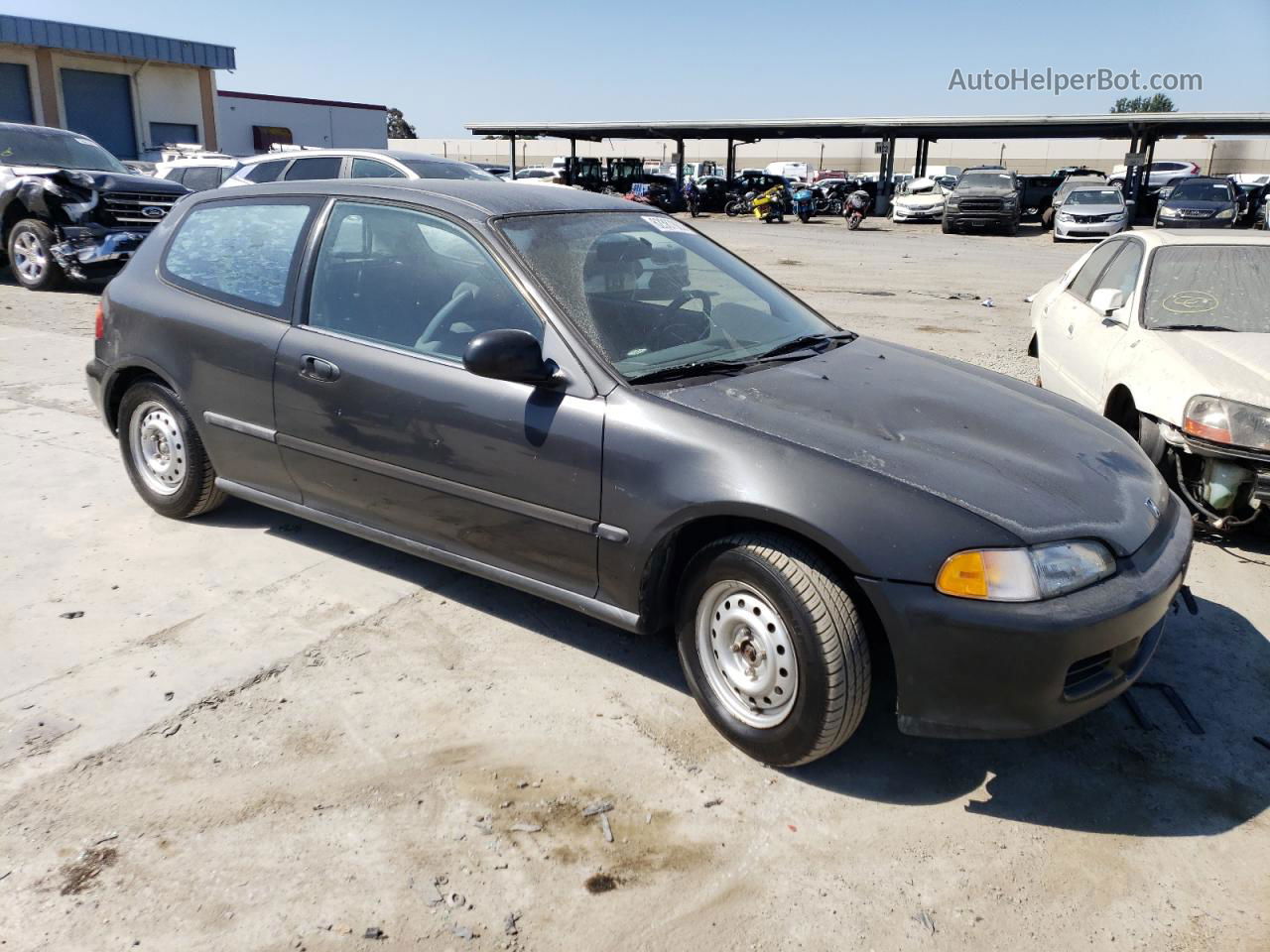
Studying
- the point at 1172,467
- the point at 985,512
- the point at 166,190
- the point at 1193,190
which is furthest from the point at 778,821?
the point at 1193,190

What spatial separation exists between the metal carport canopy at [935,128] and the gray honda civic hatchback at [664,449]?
34018 millimetres

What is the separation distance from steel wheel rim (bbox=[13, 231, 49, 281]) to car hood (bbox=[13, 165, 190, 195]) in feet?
2.58

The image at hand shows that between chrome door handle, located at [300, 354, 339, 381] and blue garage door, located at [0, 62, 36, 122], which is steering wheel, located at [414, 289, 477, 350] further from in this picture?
blue garage door, located at [0, 62, 36, 122]

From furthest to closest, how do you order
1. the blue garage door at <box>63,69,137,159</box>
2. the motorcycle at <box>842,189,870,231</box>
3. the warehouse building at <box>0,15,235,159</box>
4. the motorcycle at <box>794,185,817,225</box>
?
1. the motorcycle at <box>794,185,817,225</box>
2. the motorcycle at <box>842,189,870,231</box>
3. the blue garage door at <box>63,69,137,159</box>
4. the warehouse building at <box>0,15,235,159</box>

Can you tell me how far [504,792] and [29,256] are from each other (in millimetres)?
11944

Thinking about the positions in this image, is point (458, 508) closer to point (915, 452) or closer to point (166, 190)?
point (915, 452)

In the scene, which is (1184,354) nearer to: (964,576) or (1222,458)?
(1222,458)

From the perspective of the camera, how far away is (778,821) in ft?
9.02

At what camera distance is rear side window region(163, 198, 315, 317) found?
4.02 meters

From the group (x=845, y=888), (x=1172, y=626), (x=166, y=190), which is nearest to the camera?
(x=845, y=888)

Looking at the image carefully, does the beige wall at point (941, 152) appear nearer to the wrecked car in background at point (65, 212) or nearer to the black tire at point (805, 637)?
the wrecked car in background at point (65, 212)

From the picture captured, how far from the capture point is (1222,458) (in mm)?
4469

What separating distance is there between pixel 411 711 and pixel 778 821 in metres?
1.24

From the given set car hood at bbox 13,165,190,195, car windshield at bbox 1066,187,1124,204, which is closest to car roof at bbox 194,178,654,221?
car hood at bbox 13,165,190,195
